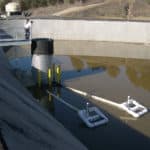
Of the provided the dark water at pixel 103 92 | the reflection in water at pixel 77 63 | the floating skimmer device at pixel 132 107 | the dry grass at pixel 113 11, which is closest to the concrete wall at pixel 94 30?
the dark water at pixel 103 92

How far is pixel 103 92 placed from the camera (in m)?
18.8

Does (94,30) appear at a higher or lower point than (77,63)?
higher

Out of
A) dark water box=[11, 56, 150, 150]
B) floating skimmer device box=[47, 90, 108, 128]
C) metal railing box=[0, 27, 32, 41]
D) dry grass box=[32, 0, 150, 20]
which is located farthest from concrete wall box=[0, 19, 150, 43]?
floating skimmer device box=[47, 90, 108, 128]

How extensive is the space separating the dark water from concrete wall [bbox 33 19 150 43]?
15.5 feet

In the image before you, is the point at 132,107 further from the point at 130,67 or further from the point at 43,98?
the point at 130,67

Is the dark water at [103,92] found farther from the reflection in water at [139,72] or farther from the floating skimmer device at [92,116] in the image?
the floating skimmer device at [92,116]

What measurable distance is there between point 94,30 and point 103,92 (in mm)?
13181

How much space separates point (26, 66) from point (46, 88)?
15.2ft

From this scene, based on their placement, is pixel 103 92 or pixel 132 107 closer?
pixel 132 107

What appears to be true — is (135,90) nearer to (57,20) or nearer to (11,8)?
(57,20)

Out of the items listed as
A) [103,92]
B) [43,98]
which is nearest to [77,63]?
[103,92]

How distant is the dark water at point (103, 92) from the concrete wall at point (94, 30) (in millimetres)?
4733

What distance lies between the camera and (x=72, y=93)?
1858 centimetres

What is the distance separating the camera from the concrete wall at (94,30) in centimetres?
3020
